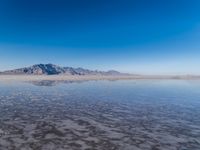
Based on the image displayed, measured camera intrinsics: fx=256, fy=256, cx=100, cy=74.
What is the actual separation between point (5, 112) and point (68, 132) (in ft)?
23.4

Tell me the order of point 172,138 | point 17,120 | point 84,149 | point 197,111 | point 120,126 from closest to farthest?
point 84,149 < point 172,138 < point 120,126 < point 17,120 < point 197,111

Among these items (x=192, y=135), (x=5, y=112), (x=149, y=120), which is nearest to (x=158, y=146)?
(x=192, y=135)

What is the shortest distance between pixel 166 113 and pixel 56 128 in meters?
8.76

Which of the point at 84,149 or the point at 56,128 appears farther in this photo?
the point at 56,128

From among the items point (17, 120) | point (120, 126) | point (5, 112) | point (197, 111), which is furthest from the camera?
point (197, 111)

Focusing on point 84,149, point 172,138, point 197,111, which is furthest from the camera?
point 197,111

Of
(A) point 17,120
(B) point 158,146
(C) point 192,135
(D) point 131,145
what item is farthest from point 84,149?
(A) point 17,120

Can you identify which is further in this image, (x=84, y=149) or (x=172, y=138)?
(x=172, y=138)

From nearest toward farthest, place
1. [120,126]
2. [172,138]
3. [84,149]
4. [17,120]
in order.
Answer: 1. [84,149]
2. [172,138]
3. [120,126]
4. [17,120]

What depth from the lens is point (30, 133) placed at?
41.6 ft

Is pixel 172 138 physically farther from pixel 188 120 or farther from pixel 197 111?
pixel 197 111

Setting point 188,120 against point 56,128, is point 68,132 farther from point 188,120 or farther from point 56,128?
point 188,120

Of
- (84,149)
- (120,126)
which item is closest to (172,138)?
(120,126)

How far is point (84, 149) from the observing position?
10453mm
